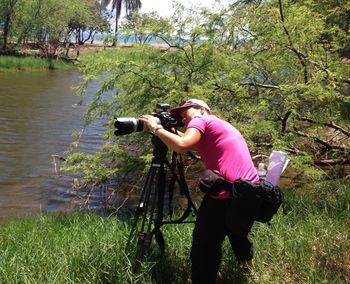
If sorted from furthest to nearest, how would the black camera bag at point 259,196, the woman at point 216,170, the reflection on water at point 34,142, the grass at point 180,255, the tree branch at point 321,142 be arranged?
the reflection on water at point 34,142, the tree branch at point 321,142, the grass at point 180,255, the woman at point 216,170, the black camera bag at point 259,196

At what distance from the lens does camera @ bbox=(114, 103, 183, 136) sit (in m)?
3.38

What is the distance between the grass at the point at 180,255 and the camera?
3641 mm

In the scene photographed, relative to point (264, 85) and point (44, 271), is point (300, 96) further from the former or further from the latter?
point (44, 271)

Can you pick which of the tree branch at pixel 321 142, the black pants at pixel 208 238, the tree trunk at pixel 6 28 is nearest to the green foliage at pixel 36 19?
the tree trunk at pixel 6 28

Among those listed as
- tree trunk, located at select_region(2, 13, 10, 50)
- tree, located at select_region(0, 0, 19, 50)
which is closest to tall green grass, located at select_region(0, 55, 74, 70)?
tree trunk, located at select_region(2, 13, 10, 50)

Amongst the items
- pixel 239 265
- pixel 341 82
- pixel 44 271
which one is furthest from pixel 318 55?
pixel 44 271

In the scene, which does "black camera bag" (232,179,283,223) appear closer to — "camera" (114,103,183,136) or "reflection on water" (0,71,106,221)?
"camera" (114,103,183,136)

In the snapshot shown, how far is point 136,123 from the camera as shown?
3408 mm

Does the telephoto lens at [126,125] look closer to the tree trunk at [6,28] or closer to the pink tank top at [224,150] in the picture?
the pink tank top at [224,150]

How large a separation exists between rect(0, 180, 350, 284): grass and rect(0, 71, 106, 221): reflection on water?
335 centimetres

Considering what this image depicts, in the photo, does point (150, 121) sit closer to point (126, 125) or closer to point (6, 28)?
point (126, 125)

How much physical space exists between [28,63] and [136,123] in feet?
104

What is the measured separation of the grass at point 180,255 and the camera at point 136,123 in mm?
1045

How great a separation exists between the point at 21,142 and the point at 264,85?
8.12 meters
